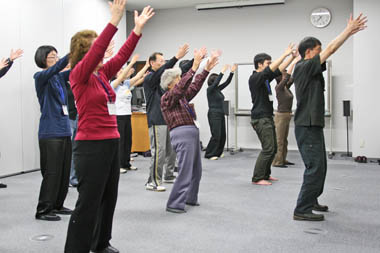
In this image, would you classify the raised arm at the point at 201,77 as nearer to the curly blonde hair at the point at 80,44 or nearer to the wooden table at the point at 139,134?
the curly blonde hair at the point at 80,44

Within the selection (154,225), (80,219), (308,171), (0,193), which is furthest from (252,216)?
(0,193)

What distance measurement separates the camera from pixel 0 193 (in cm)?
477

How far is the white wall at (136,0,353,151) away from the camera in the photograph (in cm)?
816

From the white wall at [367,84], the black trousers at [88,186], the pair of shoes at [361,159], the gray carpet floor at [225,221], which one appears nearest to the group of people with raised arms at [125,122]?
the black trousers at [88,186]

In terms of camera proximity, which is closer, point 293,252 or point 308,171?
point 293,252

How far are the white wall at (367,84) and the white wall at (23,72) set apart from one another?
5.10 meters

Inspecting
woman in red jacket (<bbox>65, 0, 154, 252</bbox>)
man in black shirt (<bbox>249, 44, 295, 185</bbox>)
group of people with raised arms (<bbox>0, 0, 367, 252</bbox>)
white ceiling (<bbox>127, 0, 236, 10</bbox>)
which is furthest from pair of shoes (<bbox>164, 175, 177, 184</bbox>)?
white ceiling (<bbox>127, 0, 236, 10</bbox>)

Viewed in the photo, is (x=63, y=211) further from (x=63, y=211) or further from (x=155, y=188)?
(x=155, y=188)

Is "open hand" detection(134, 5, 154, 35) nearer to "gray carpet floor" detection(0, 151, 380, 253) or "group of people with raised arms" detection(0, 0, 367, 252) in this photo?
"group of people with raised arms" detection(0, 0, 367, 252)

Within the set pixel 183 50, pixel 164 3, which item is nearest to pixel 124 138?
pixel 183 50

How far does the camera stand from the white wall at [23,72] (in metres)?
5.87

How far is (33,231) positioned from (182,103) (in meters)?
1.69

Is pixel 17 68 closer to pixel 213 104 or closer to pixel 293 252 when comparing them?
pixel 213 104

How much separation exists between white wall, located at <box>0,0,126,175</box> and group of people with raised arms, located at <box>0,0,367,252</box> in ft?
4.82
